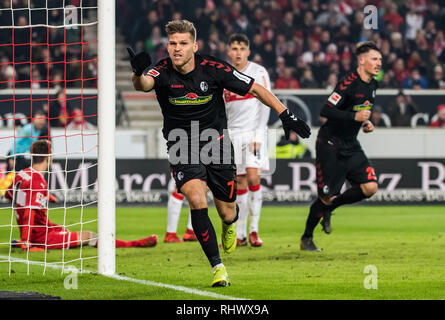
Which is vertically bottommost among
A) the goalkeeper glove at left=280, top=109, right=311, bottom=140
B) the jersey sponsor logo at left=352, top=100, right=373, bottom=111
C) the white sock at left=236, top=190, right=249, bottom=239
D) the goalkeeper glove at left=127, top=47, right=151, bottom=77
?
the white sock at left=236, top=190, right=249, bottom=239

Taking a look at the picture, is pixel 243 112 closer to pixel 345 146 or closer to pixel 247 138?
pixel 247 138

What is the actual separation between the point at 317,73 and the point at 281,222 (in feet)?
26.2

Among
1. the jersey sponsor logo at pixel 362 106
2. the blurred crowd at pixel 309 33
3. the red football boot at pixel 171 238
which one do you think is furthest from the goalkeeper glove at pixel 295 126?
the blurred crowd at pixel 309 33

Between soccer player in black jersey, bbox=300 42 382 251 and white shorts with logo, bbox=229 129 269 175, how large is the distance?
0.88 metres

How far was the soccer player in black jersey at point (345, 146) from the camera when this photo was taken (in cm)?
971

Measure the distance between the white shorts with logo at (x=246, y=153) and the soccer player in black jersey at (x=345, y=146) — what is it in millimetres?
875

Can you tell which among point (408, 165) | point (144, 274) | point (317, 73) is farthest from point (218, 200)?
point (317, 73)

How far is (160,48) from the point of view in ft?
70.4

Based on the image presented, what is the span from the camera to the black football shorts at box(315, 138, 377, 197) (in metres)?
9.85

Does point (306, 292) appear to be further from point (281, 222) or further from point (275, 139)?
point (275, 139)

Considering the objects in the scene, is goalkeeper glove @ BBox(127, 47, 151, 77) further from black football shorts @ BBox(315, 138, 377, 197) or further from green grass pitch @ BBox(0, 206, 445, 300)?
black football shorts @ BBox(315, 138, 377, 197)

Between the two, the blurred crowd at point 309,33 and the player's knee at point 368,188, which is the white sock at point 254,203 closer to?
the player's knee at point 368,188

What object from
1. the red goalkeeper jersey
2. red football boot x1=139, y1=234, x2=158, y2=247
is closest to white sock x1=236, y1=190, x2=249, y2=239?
red football boot x1=139, y1=234, x2=158, y2=247

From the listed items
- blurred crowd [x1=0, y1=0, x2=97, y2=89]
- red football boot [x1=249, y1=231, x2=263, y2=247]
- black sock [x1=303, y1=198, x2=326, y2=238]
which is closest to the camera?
black sock [x1=303, y1=198, x2=326, y2=238]
